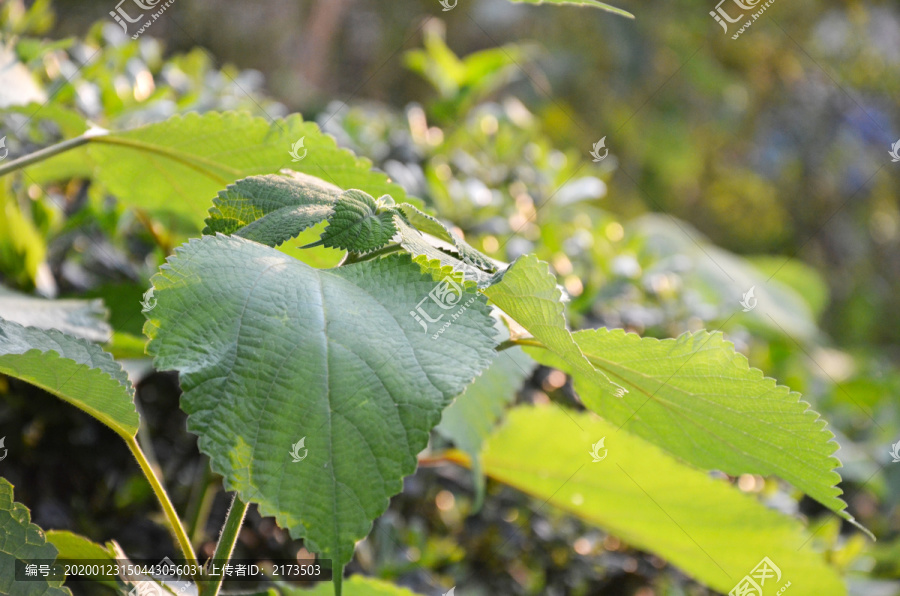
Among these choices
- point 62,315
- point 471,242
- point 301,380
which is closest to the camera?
point 301,380

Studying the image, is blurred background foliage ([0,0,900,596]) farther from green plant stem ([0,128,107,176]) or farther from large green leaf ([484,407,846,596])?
large green leaf ([484,407,846,596])

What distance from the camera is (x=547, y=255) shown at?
1.38 meters

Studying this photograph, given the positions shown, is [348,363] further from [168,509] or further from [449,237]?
[168,509]

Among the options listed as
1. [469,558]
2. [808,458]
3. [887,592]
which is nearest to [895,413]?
[887,592]

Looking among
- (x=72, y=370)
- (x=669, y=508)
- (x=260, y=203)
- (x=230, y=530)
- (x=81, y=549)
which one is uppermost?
(x=260, y=203)

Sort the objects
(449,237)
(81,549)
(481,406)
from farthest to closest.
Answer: (481,406), (81,549), (449,237)

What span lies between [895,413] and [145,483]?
82.1 inches

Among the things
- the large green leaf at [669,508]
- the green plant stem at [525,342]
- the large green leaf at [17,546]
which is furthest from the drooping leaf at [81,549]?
the large green leaf at [669,508]

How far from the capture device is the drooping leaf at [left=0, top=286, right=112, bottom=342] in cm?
73

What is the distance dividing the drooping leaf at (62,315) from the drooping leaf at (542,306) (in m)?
0.48

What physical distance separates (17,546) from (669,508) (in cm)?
77

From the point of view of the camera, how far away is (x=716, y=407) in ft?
2.03

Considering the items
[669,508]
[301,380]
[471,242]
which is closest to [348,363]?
[301,380]

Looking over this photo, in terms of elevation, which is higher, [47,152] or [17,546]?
[47,152]
